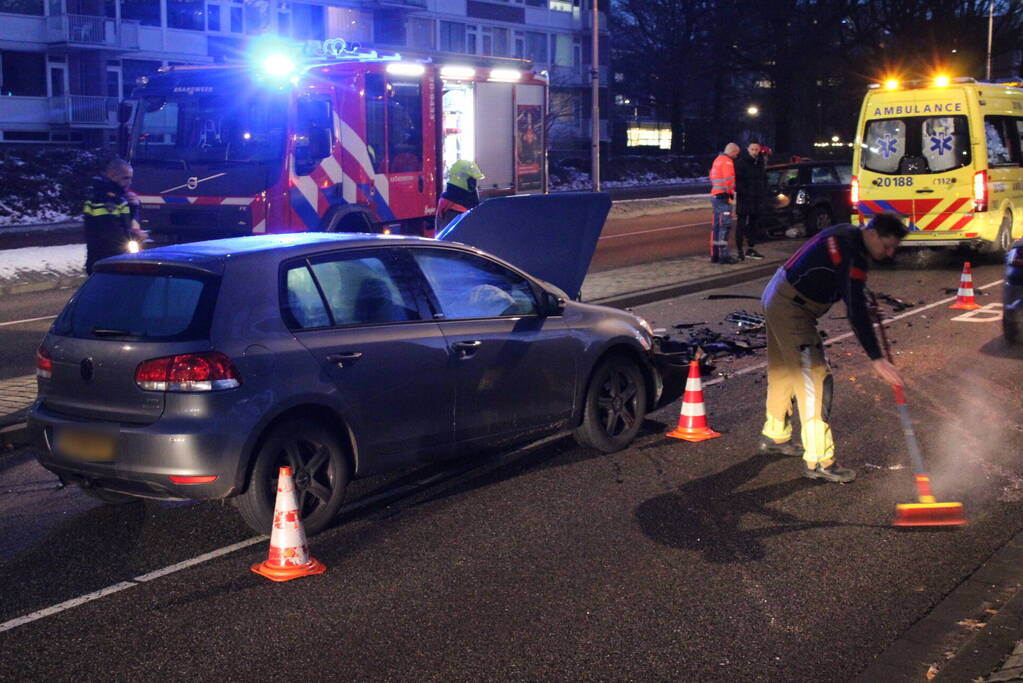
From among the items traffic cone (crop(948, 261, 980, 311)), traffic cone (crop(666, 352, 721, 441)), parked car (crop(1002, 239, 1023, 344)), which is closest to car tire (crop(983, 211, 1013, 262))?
traffic cone (crop(948, 261, 980, 311))

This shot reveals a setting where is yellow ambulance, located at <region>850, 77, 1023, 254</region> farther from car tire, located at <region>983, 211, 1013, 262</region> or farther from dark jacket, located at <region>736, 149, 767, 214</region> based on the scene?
dark jacket, located at <region>736, 149, 767, 214</region>

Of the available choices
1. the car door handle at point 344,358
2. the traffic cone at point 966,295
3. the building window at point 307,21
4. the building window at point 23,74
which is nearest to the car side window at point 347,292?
the car door handle at point 344,358

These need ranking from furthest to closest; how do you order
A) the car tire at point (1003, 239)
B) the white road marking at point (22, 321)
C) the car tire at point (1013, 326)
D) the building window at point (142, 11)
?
1. the building window at point (142, 11)
2. the car tire at point (1003, 239)
3. the white road marking at point (22, 321)
4. the car tire at point (1013, 326)

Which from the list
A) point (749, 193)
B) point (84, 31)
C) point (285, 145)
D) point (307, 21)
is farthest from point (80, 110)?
point (285, 145)

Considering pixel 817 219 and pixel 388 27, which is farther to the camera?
pixel 388 27

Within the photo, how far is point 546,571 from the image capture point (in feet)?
18.8

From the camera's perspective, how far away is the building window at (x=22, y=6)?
1823 inches

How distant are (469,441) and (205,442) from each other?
1.70 meters

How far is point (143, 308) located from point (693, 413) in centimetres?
382

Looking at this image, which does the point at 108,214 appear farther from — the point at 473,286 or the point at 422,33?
the point at 422,33

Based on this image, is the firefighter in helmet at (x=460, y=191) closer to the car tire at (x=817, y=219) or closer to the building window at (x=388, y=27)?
the car tire at (x=817, y=219)

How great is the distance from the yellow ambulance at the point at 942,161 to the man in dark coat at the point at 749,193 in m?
1.57

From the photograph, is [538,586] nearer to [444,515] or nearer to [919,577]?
[444,515]

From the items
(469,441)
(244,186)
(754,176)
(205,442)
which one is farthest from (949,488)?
(754,176)
